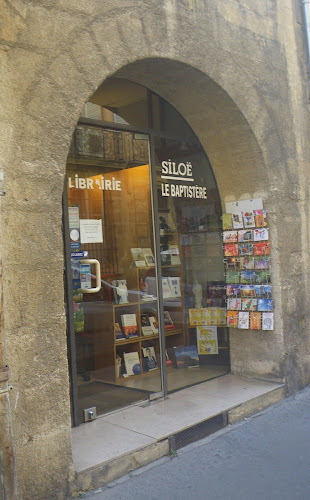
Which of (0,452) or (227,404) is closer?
(0,452)

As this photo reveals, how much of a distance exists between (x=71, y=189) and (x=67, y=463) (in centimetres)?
238

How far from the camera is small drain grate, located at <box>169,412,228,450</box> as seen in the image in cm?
437

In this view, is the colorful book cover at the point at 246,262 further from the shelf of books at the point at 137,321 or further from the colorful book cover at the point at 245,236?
the shelf of books at the point at 137,321

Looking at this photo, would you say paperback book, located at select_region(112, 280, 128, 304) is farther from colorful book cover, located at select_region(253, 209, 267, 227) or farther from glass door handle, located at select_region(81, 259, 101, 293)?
colorful book cover, located at select_region(253, 209, 267, 227)

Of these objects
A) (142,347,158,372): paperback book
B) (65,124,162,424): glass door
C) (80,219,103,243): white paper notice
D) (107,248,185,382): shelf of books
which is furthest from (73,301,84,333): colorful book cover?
(142,347,158,372): paperback book

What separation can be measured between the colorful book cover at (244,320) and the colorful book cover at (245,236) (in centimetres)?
84

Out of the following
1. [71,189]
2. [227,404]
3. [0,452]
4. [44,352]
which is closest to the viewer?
[0,452]

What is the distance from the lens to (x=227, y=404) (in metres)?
5.10

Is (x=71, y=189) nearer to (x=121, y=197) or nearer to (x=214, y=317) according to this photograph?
(x=121, y=197)

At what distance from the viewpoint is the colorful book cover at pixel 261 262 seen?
577 centimetres

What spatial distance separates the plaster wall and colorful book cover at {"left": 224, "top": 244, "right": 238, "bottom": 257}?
47 cm

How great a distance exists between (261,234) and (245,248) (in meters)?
0.27

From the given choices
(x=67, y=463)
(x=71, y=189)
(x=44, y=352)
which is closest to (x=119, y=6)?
(x=71, y=189)

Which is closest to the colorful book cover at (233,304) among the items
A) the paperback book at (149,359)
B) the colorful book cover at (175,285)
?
the colorful book cover at (175,285)
